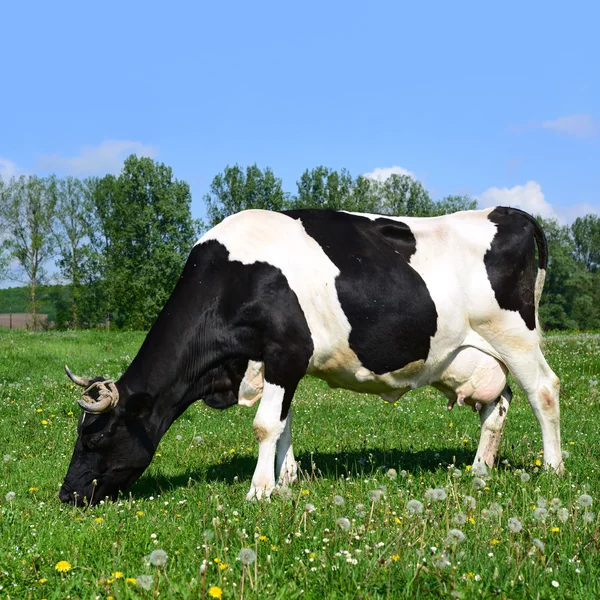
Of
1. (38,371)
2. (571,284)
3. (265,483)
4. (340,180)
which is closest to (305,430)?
(265,483)

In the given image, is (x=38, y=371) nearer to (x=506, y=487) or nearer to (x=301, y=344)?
(x=301, y=344)

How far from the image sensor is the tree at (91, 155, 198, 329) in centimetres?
6675

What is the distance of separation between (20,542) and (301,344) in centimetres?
292

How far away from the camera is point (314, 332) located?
22.5 feet

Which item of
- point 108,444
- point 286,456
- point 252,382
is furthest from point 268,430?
point 108,444

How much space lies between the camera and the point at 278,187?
254 ft

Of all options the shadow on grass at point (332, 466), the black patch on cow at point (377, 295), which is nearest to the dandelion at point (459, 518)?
the shadow on grass at point (332, 466)

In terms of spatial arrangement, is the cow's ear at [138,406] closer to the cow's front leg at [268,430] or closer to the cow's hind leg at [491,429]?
the cow's front leg at [268,430]

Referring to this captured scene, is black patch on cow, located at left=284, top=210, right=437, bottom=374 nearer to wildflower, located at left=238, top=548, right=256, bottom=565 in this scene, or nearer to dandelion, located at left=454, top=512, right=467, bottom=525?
dandelion, located at left=454, top=512, right=467, bottom=525

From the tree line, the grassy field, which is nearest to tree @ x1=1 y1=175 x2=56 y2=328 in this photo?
the tree line

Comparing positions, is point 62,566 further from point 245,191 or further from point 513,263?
point 245,191

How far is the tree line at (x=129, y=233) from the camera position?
67.7 m

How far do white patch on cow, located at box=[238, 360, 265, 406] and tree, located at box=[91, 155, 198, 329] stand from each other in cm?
6000

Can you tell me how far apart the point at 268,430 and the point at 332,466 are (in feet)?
5.06
